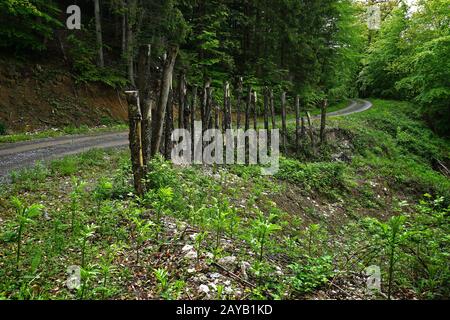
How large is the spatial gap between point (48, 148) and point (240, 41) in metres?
18.3

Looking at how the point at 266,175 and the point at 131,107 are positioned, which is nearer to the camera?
the point at 131,107

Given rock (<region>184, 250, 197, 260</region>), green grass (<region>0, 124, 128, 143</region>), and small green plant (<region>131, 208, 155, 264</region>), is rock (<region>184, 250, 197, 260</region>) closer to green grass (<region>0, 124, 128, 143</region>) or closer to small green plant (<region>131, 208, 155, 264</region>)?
small green plant (<region>131, 208, 155, 264</region>)

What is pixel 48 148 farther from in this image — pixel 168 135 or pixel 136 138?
pixel 136 138

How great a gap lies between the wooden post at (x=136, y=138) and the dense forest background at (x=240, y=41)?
29.3 ft

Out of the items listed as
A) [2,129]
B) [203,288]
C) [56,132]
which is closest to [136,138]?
[203,288]

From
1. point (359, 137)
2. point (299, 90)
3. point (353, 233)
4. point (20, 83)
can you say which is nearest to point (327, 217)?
point (353, 233)

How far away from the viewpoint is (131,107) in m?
7.04

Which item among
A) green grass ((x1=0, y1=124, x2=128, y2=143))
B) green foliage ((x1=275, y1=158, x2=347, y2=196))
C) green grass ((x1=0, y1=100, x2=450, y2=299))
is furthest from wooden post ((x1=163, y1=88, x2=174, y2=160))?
green grass ((x1=0, y1=124, x2=128, y2=143))

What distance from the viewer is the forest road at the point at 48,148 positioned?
9.84 m

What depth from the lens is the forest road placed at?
9836mm

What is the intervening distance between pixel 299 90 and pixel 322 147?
38.4 feet

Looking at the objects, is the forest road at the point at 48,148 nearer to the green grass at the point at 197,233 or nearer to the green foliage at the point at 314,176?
the green grass at the point at 197,233
